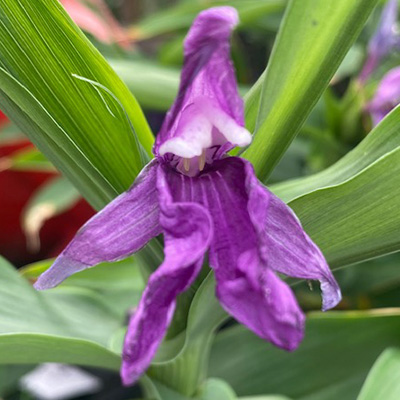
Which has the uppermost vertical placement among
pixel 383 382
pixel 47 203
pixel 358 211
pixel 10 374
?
pixel 358 211

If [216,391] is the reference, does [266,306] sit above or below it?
above

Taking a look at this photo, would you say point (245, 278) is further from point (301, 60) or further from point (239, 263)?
point (301, 60)

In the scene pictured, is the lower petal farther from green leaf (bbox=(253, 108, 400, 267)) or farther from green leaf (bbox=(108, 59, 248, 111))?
green leaf (bbox=(108, 59, 248, 111))

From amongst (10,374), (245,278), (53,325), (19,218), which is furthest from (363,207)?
(19,218)

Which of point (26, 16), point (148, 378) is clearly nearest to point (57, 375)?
point (148, 378)

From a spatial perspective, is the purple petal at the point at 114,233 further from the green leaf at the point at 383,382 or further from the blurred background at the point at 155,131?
the blurred background at the point at 155,131

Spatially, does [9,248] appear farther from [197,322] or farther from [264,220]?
[264,220]
